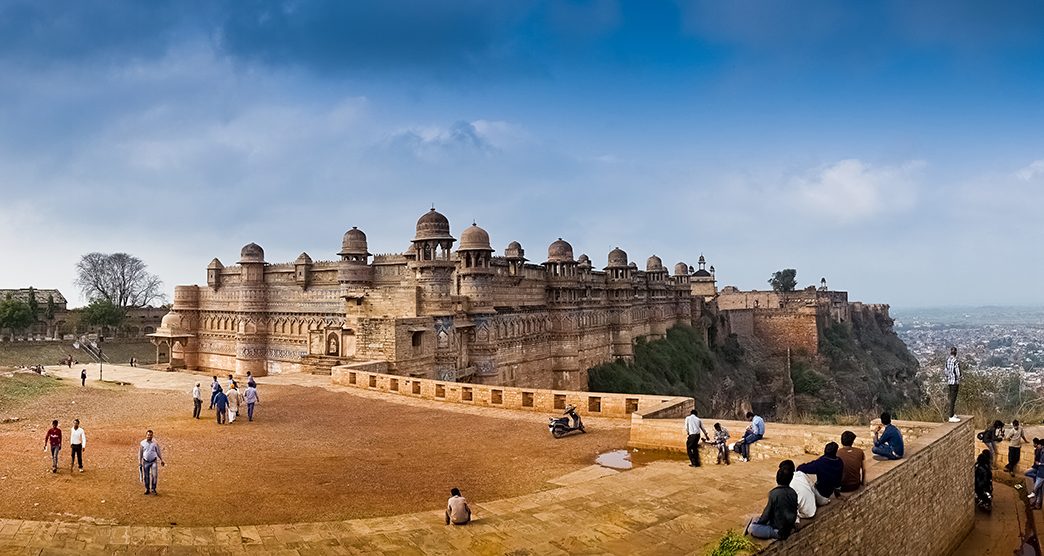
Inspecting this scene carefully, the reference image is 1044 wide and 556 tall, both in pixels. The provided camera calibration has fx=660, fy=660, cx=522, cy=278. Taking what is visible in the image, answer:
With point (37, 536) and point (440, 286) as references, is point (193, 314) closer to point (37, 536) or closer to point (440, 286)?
point (440, 286)

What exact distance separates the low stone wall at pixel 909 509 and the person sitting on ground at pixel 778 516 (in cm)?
15

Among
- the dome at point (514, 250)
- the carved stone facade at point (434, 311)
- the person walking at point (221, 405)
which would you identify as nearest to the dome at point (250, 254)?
the carved stone facade at point (434, 311)

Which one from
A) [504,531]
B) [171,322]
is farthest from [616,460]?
[171,322]

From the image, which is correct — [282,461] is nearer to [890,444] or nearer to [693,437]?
[693,437]

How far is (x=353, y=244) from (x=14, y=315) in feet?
96.1

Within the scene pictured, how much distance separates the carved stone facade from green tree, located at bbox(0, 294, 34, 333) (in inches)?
488

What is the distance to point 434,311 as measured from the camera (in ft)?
90.2

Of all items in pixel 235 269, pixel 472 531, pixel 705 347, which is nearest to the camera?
pixel 472 531

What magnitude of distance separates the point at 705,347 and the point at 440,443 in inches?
1958

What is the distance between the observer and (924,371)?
78.7 m

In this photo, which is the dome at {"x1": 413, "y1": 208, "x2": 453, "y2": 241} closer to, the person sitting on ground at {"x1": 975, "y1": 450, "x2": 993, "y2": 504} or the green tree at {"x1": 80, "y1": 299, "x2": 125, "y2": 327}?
the person sitting on ground at {"x1": 975, "y1": 450, "x2": 993, "y2": 504}

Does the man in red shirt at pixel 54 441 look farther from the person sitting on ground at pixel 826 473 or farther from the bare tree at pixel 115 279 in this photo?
the bare tree at pixel 115 279

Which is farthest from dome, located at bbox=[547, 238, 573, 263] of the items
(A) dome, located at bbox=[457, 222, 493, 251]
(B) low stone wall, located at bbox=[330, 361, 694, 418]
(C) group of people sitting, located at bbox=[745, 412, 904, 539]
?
(C) group of people sitting, located at bbox=[745, 412, 904, 539]

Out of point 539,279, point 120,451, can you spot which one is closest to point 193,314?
point 539,279
